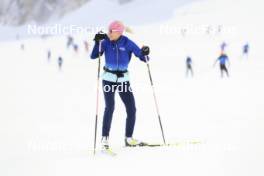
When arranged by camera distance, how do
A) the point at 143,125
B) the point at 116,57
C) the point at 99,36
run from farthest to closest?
the point at 143,125, the point at 116,57, the point at 99,36

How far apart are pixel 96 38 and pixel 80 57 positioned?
33.1 m

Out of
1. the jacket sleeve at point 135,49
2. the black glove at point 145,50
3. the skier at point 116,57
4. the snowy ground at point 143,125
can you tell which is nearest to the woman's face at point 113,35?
the skier at point 116,57

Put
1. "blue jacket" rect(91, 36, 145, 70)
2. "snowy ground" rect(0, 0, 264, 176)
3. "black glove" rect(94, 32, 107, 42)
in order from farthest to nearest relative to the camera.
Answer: "blue jacket" rect(91, 36, 145, 70), "black glove" rect(94, 32, 107, 42), "snowy ground" rect(0, 0, 264, 176)

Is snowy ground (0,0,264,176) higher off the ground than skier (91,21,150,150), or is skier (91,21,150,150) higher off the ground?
skier (91,21,150,150)

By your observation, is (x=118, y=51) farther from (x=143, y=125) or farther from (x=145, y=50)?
(x=143, y=125)

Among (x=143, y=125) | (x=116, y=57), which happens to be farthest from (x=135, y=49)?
(x=143, y=125)

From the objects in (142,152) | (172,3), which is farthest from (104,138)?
(172,3)

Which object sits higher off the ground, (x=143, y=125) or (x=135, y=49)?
(x=135, y=49)

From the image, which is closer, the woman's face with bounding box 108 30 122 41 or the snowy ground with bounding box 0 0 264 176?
the snowy ground with bounding box 0 0 264 176

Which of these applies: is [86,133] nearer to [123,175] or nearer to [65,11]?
[123,175]

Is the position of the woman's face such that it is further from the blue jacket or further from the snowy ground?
the snowy ground

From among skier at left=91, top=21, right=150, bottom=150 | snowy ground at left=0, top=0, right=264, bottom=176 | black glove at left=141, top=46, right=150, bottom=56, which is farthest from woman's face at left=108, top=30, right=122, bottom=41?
snowy ground at left=0, top=0, right=264, bottom=176

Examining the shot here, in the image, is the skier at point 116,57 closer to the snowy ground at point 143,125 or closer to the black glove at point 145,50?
the black glove at point 145,50

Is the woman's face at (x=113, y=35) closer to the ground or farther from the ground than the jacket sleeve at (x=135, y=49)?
farther from the ground
